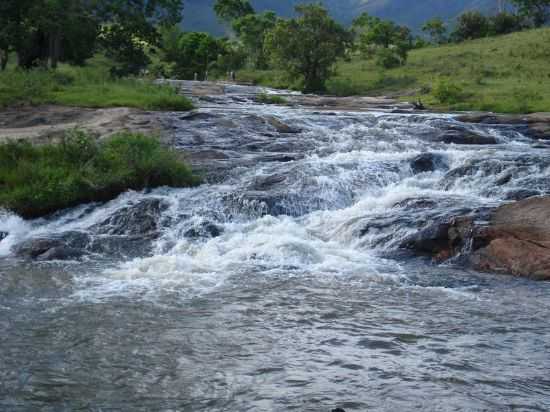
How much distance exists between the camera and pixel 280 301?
9578 mm

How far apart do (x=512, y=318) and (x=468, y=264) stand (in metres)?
2.80

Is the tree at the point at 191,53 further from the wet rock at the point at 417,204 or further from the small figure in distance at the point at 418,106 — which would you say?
the wet rock at the point at 417,204

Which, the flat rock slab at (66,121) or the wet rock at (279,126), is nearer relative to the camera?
the flat rock slab at (66,121)

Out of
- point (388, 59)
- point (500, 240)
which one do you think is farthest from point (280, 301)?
point (388, 59)

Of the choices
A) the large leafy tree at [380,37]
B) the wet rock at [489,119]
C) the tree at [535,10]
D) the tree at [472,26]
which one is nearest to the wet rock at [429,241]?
the wet rock at [489,119]

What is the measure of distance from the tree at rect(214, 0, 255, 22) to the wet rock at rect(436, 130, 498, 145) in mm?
66454

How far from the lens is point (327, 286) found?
10344mm

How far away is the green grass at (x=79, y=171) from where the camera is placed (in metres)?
14.8

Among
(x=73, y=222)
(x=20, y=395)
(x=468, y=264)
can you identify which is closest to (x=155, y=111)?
(x=73, y=222)

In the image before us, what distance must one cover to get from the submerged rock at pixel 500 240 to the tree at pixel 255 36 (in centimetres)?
4664

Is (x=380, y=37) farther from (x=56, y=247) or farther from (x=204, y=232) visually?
(x=56, y=247)

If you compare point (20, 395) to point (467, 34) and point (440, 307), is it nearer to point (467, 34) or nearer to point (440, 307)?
point (440, 307)

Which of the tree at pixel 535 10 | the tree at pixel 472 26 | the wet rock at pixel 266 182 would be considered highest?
the tree at pixel 535 10

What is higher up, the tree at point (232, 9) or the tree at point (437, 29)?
the tree at point (232, 9)
